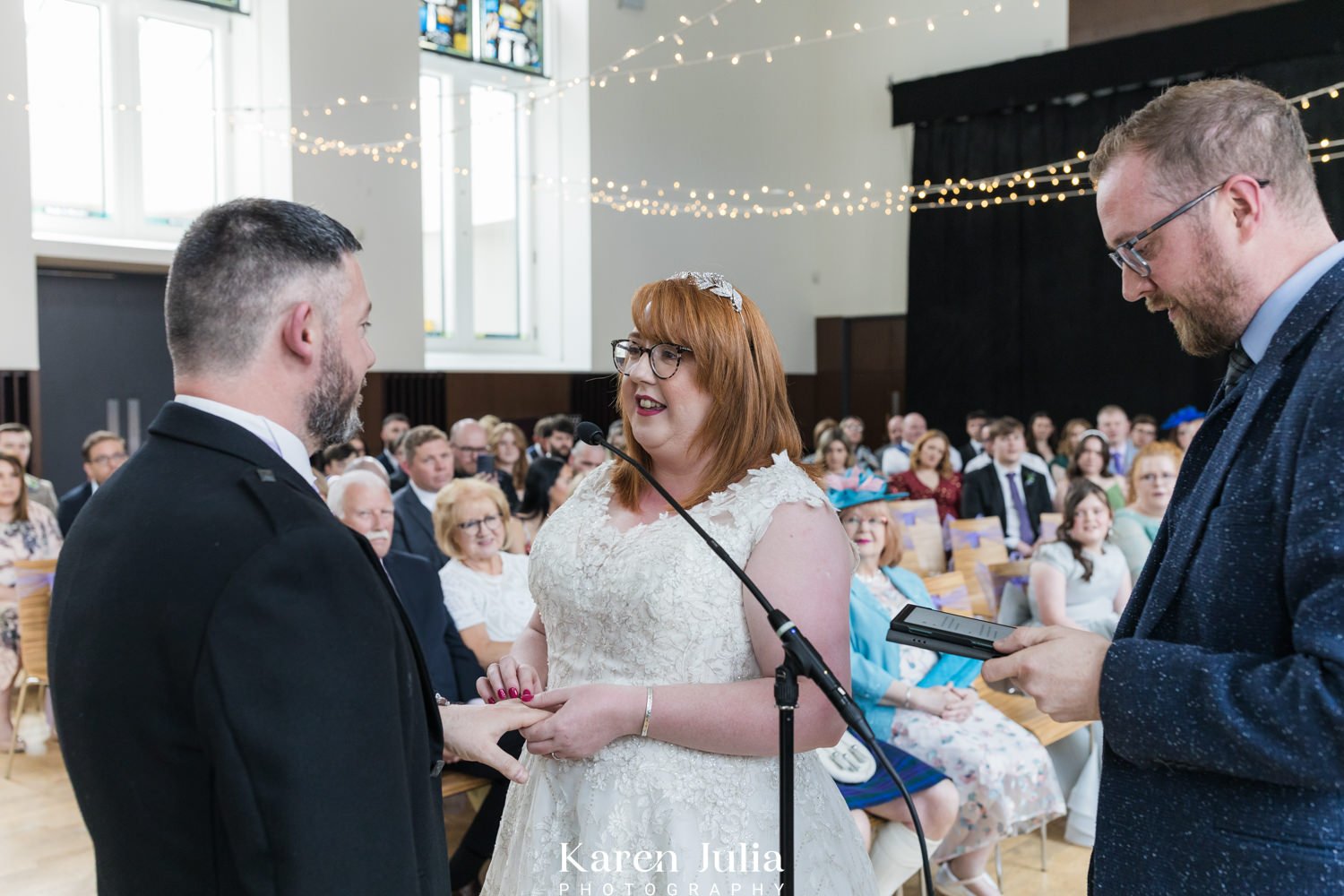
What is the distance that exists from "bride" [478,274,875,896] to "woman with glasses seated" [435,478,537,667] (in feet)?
7.39

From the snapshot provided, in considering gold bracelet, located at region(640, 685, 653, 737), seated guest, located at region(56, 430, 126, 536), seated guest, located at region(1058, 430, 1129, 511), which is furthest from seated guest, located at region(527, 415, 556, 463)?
gold bracelet, located at region(640, 685, 653, 737)

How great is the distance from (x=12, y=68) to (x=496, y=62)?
5.24 metres

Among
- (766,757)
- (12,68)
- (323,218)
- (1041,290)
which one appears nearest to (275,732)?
(323,218)

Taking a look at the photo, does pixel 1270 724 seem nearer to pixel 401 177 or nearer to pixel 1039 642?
pixel 1039 642

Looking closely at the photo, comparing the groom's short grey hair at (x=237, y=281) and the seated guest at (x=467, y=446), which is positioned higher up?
the groom's short grey hair at (x=237, y=281)

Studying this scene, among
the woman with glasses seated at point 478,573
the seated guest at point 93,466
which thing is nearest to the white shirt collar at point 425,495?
the woman with glasses seated at point 478,573

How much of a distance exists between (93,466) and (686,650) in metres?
5.76

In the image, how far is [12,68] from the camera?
8.73m

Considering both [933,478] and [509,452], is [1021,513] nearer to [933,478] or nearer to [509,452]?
[933,478]

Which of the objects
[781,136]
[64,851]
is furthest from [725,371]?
[781,136]

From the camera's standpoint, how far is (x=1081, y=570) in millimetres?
4695

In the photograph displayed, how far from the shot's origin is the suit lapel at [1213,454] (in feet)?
4.11

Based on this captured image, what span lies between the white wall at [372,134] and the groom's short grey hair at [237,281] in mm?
9624

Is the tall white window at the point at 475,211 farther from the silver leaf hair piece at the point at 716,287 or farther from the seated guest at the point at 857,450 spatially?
the silver leaf hair piece at the point at 716,287
